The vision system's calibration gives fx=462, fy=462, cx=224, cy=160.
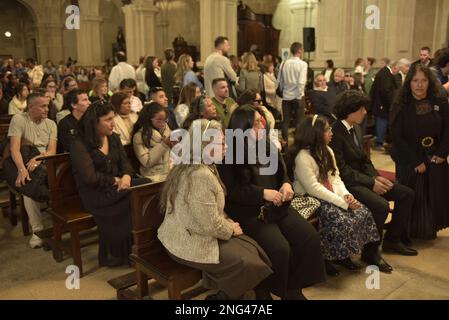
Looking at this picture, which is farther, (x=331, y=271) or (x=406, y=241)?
(x=406, y=241)

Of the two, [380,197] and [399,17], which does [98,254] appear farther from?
[399,17]

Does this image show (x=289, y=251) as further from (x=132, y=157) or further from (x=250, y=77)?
(x=250, y=77)

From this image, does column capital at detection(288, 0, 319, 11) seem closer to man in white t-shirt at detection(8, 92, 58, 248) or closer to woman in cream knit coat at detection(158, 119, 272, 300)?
man in white t-shirt at detection(8, 92, 58, 248)

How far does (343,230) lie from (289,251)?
2.27 feet

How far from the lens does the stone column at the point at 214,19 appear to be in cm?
1136

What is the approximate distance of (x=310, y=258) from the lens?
313 cm

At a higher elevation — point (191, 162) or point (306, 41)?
point (306, 41)

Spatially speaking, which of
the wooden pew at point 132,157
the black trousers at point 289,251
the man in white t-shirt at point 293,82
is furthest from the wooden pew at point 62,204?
the man in white t-shirt at point 293,82

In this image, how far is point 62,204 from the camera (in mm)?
4047

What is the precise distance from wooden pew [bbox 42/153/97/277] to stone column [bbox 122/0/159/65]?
482 inches

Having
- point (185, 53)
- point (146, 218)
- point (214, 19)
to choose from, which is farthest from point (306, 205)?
point (185, 53)

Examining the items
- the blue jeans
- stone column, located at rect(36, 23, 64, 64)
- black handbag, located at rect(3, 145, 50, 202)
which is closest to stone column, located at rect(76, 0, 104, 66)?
stone column, located at rect(36, 23, 64, 64)
